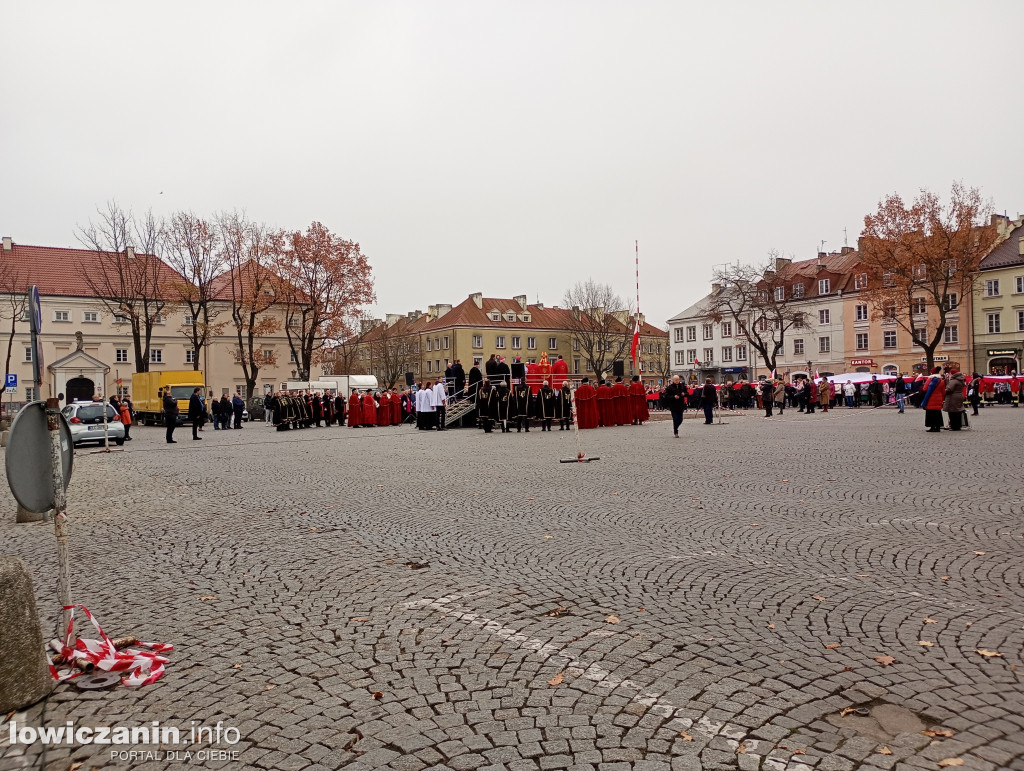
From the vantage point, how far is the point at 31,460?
14.3ft

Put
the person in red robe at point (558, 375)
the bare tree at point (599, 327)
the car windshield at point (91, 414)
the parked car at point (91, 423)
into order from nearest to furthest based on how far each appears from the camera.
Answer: the parked car at point (91, 423), the car windshield at point (91, 414), the person in red robe at point (558, 375), the bare tree at point (599, 327)

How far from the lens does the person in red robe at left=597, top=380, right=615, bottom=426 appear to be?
2942 centimetres

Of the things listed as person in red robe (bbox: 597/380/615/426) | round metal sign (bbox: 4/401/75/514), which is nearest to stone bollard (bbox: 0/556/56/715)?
round metal sign (bbox: 4/401/75/514)

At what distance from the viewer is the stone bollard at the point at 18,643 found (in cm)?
380

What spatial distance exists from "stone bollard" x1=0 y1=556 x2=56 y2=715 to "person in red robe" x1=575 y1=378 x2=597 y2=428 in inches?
958

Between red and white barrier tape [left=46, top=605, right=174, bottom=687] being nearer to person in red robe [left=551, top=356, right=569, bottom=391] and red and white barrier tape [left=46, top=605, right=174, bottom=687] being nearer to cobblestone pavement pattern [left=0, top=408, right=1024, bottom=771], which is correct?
cobblestone pavement pattern [left=0, top=408, right=1024, bottom=771]

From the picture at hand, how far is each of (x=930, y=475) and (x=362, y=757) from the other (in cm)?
1088

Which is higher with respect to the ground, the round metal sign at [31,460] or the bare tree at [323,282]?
the bare tree at [323,282]

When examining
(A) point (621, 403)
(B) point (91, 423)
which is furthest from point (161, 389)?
(A) point (621, 403)

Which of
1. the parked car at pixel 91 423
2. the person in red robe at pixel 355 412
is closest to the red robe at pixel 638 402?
the person in red robe at pixel 355 412

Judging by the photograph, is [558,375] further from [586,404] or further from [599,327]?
[599,327]

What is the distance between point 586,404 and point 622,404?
2.52 metres

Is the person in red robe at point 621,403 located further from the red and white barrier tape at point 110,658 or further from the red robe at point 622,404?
the red and white barrier tape at point 110,658

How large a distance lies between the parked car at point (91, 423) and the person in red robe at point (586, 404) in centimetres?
1621
